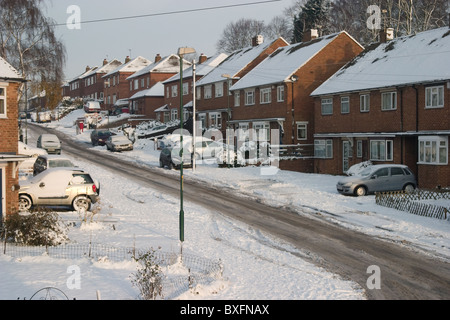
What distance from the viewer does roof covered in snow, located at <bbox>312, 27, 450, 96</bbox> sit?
1230 inches

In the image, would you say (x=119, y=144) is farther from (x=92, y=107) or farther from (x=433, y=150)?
(x=92, y=107)

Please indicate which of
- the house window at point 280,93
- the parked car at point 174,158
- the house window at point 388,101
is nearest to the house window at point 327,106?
the house window at point 280,93

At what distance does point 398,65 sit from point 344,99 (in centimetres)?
479

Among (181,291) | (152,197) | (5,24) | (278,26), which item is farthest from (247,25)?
(181,291)

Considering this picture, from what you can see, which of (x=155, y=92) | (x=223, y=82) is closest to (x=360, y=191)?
(x=223, y=82)

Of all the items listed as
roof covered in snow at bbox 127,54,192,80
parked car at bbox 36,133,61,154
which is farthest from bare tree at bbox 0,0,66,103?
roof covered in snow at bbox 127,54,192,80

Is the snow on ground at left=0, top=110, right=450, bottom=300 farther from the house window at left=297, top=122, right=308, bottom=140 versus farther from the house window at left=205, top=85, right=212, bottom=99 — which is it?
the house window at left=205, top=85, right=212, bottom=99

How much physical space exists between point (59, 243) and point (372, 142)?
24.7m

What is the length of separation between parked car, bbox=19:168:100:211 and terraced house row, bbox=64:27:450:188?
6.13 meters

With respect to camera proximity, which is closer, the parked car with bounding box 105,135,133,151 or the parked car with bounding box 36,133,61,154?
the parked car with bounding box 36,133,61,154

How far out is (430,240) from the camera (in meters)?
17.7

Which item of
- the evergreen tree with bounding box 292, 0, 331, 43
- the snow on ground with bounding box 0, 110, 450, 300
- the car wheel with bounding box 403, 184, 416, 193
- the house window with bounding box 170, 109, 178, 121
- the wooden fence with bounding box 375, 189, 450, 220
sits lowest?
the snow on ground with bounding box 0, 110, 450, 300

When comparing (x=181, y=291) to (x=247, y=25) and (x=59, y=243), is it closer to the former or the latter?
(x=59, y=243)

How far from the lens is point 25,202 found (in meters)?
21.0
